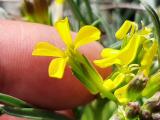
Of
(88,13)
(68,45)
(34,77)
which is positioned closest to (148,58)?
(68,45)

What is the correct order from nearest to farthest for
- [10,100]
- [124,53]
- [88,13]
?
[124,53]
[10,100]
[88,13]

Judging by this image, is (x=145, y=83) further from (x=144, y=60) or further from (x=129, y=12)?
(x=129, y=12)

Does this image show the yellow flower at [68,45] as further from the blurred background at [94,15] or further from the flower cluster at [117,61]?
the blurred background at [94,15]

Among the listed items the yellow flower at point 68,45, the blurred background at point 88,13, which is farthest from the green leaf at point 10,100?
the blurred background at point 88,13

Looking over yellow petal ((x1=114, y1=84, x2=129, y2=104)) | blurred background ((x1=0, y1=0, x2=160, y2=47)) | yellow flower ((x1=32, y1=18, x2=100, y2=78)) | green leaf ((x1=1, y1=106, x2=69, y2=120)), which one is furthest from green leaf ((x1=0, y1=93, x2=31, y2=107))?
blurred background ((x1=0, y1=0, x2=160, y2=47))

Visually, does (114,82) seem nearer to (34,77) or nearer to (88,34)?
(88,34)
